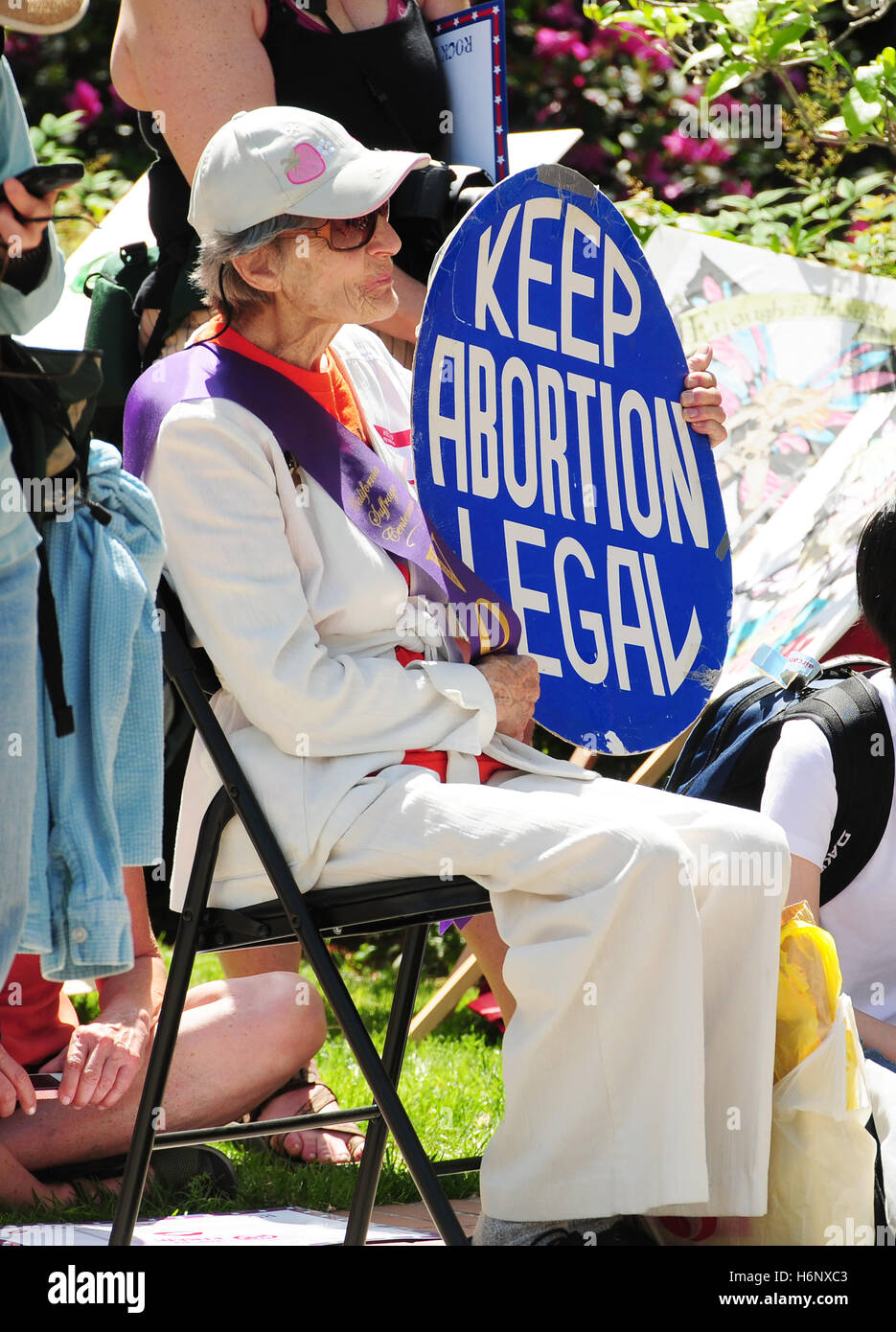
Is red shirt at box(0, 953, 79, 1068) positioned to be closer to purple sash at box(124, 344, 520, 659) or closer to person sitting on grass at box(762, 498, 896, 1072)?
purple sash at box(124, 344, 520, 659)

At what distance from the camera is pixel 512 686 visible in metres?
2.58

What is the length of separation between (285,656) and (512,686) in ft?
1.21

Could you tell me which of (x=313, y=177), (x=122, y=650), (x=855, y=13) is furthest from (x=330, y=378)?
(x=855, y=13)

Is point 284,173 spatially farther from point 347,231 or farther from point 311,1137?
point 311,1137

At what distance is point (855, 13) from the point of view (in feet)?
15.1

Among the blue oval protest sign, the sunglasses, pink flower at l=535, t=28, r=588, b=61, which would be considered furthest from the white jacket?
pink flower at l=535, t=28, r=588, b=61

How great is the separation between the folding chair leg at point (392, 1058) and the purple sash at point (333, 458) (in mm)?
484

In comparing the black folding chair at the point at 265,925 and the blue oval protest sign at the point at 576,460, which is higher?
the blue oval protest sign at the point at 576,460

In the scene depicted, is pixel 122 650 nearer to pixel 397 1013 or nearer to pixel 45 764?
pixel 45 764

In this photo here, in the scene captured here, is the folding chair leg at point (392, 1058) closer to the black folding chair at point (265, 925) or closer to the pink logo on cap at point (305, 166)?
the black folding chair at point (265, 925)

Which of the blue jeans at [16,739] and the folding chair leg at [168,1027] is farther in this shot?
the folding chair leg at [168,1027]

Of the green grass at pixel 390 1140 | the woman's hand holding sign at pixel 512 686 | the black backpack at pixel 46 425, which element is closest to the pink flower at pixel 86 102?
the green grass at pixel 390 1140

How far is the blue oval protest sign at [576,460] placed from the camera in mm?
2594

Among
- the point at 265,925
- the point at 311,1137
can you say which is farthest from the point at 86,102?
the point at 265,925
